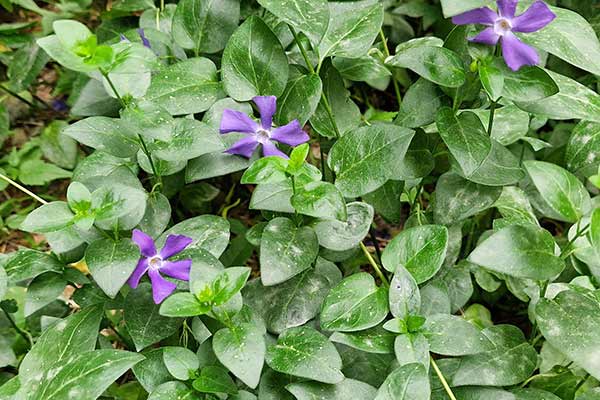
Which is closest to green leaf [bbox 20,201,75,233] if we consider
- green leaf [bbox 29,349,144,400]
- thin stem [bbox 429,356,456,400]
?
green leaf [bbox 29,349,144,400]

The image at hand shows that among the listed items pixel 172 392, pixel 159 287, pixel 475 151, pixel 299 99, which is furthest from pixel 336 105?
pixel 172 392

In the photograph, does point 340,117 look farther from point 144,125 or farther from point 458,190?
point 144,125

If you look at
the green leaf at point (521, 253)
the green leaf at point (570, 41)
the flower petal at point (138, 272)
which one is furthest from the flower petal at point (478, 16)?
the flower petal at point (138, 272)

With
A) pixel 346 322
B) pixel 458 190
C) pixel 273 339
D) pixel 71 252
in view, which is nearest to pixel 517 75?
pixel 458 190

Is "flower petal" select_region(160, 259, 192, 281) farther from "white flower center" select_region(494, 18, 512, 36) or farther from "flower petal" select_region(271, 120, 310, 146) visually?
"white flower center" select_region(494, 18, 512, 36)

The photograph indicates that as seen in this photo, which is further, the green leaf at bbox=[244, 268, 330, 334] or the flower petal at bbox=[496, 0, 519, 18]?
the green leaf at bbox=[244, 268, 330, 334]

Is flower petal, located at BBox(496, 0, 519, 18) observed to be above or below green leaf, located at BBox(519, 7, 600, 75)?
above

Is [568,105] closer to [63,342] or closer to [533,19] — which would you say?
[533,19]
